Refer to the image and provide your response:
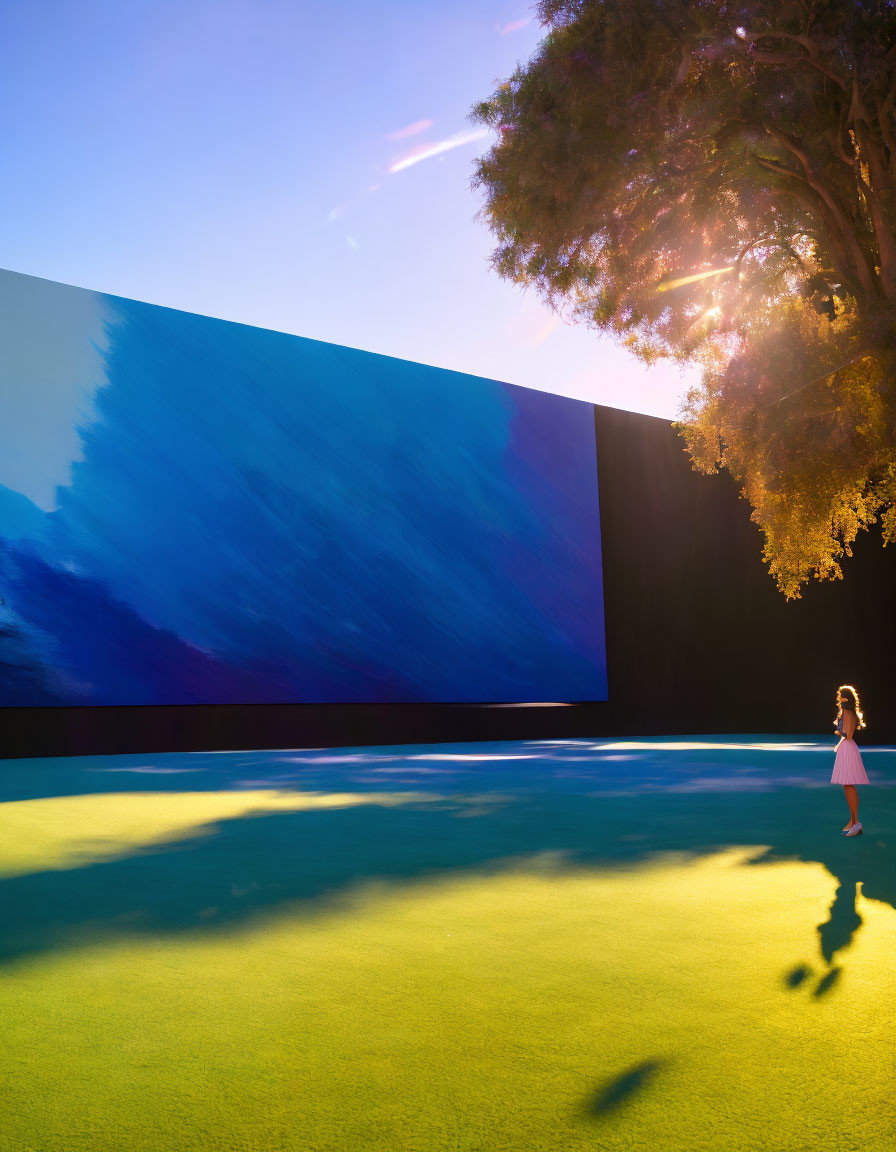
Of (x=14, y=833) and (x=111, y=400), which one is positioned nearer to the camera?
(x=14, y=833)

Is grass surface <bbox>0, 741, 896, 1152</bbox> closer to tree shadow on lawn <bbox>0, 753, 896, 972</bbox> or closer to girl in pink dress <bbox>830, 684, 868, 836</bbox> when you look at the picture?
tree shadow on lawn <bbox>0, 753, 896, 972</bbox>

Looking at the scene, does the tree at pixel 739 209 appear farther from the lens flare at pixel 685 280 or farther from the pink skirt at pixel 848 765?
the pink skirt at pixel 848 765

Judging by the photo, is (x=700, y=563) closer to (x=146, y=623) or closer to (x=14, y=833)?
(x=146, y=623)

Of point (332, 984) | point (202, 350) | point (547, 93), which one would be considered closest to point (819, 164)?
point (547, 93)

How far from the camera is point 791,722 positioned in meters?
19.0

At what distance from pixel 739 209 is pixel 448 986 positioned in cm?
810

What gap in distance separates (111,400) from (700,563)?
1196cm

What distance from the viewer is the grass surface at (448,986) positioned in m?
1.88

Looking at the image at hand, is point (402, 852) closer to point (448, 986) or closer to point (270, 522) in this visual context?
point (448, 986)

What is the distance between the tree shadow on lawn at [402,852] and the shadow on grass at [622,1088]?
117 cm

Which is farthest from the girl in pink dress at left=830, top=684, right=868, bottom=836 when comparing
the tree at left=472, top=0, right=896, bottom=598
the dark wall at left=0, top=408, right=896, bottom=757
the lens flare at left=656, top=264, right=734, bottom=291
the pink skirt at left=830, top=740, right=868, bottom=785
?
the dark wall at left=0, top=408, right=896, bottom=757

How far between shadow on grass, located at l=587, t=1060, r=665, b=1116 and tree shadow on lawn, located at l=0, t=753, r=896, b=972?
117 cm

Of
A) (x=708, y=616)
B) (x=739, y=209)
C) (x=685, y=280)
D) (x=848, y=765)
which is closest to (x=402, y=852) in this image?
(x=848, y=765)

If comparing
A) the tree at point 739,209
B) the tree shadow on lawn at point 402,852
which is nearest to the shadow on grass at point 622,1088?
the tree shadow on lawn at point 402,852
